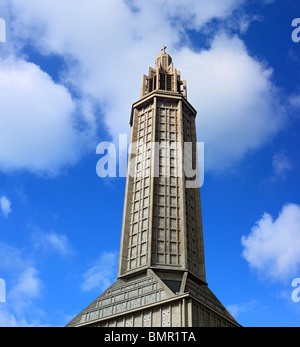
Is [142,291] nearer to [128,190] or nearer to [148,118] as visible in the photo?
[128,190]

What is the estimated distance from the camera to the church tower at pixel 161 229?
141ft

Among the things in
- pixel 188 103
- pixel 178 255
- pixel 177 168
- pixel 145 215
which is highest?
pixel 188 103

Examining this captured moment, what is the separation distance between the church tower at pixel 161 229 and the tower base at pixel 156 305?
3.9 inches

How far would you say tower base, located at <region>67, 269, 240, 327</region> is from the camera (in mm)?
41000

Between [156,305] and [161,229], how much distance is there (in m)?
12.7

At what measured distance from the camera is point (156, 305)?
42.3m

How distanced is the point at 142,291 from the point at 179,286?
14.6ft

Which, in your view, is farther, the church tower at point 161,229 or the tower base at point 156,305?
the church tower at point 161,229

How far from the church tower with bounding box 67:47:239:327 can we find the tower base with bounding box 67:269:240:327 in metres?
0.10

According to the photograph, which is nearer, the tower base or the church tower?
the tower base

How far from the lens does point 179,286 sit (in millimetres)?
46625
